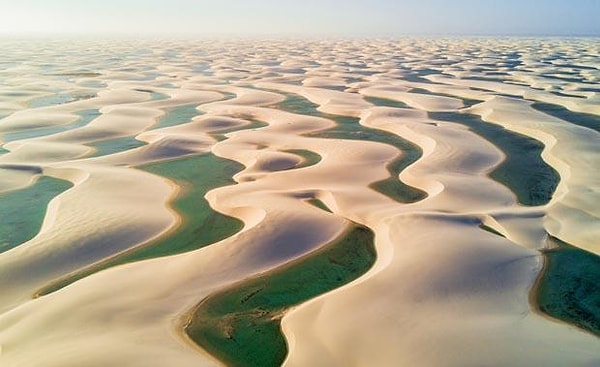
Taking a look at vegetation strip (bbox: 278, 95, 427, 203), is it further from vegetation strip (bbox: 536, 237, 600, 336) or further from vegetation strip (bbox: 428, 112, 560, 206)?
vegetation strip (bbox: 536, 237, 600, 336)

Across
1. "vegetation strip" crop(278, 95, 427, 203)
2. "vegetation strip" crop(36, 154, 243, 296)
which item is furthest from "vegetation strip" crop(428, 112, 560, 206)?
"vegetation strip" crop(36, 154, 243, 296)

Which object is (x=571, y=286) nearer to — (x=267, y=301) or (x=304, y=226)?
(x=304, y=226)

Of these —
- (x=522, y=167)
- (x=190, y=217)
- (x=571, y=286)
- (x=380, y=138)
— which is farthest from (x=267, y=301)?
(x=380, y=138)

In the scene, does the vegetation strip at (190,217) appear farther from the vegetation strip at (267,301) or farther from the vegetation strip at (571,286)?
the vegetation strip at (571,286)

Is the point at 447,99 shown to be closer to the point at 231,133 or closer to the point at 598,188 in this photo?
the point at 231,133

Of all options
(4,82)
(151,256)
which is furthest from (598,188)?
(4,82)

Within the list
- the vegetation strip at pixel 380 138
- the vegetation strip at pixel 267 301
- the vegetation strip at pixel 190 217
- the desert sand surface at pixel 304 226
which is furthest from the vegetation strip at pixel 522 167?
the vegetation strip at pixel 190 217

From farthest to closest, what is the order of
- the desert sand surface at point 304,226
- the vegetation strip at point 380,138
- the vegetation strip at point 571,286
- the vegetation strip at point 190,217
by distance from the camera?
the vegetation strip at point 380,138 → the vegetation strip at point 190,217 → the vegetation strip at point 571,286 → the desert sand surface at point 304,226
